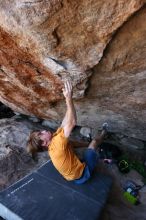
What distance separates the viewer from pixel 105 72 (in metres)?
4.43

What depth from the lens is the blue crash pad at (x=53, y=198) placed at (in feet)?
12.3

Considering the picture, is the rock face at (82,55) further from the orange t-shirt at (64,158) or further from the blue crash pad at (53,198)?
the blue crash pad at (53,198)

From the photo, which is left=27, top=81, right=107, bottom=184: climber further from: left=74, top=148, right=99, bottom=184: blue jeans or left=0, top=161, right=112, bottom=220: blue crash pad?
left=0, top=161, right=112, bottom=220: blue crash pad

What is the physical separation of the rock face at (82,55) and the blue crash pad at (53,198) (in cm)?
142

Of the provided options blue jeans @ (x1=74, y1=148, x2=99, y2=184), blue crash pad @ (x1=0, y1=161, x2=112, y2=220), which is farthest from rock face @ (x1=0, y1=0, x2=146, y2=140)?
blue crash pad @ (x1=0, y1=161, x2=112, y2=220)

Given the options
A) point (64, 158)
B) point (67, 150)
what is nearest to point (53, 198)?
point (64, 158)

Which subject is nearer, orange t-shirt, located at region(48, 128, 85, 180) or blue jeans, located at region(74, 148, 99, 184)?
orange t-shirt, located at region(48, 128, 85, 180)

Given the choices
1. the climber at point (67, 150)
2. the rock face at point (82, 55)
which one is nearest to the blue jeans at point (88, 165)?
the climber at point (67, 150)

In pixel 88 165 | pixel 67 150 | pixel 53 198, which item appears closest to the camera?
pixel 67 150

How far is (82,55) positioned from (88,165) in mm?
1633

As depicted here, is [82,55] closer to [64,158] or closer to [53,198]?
[64,158]

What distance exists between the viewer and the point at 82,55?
4016 mm

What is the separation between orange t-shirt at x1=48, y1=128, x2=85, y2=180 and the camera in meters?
3.80

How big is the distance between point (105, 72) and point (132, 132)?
214 cm
